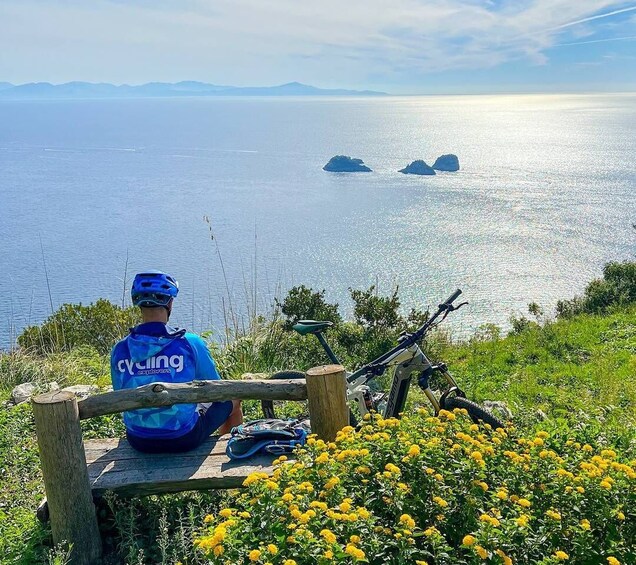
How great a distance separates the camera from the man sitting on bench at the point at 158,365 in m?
3.85

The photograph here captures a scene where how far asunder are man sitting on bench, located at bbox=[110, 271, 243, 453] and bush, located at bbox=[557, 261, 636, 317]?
10.9 meters

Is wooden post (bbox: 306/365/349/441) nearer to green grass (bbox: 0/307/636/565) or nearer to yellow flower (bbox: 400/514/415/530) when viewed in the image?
green grass (bbox: 0/307/636/565)

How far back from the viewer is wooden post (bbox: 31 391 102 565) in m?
3.31

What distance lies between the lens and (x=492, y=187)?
214 feet

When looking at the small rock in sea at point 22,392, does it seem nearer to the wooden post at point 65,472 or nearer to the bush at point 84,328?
the bush at point 84,328

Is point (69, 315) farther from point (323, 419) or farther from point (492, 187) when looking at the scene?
point (492, 187)

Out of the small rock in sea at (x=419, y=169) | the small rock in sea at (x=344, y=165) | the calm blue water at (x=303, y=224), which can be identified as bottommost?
the calm blue water at (x=303, y=224)

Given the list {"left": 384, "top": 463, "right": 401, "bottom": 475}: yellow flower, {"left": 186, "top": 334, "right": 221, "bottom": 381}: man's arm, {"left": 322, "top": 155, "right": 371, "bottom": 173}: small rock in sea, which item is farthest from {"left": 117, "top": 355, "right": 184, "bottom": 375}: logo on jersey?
{"left": 322, "top": 155, "right": 371, "bottom": 173}: small rock in sea

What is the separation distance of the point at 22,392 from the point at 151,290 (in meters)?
3.42

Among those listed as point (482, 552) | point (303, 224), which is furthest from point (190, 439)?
point (303, 224)

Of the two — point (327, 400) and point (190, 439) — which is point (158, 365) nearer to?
point (190, 439)

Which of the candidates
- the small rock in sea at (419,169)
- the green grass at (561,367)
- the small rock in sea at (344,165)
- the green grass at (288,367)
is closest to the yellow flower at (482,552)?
the green grass at (288,367)

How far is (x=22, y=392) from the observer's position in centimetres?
638

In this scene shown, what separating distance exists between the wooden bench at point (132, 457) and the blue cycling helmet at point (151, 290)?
600 millimetres
